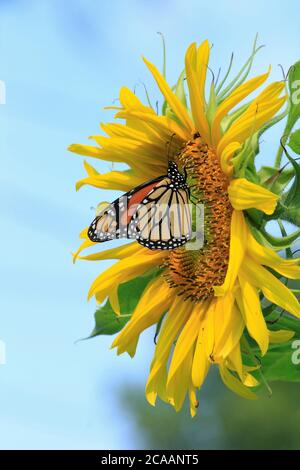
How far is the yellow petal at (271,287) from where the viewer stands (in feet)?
9.87

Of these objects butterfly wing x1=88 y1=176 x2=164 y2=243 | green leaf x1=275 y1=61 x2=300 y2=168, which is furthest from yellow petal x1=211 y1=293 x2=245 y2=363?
green leaf x1=275 y1=61 x2=300 y2=168

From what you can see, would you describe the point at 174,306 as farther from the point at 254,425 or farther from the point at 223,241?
the point at 254,425

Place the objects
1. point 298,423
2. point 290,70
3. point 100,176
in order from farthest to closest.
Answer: point 298,423 < point 100,176 < point 290,70

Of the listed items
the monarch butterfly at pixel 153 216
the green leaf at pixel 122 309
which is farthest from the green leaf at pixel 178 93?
the green leaf at pixel 122 309

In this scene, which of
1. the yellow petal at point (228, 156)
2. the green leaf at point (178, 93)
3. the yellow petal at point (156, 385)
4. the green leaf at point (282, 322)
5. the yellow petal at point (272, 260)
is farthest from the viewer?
the yellow petal at point (156, 385)

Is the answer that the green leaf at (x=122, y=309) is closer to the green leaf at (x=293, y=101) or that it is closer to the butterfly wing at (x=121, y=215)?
the butterfly wing at (x=121, y=215)

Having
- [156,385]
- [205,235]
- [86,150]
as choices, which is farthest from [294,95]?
[156,385]

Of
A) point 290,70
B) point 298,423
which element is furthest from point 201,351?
point 298,423

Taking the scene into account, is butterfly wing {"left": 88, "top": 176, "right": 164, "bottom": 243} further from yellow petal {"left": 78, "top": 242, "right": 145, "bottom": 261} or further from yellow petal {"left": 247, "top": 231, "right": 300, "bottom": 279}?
yellow petal {"left": 247, "top": 231, "right": 300, "bottom": 279}

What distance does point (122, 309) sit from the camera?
3.63m

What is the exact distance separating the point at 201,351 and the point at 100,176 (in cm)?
77

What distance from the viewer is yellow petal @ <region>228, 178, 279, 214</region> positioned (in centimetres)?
301

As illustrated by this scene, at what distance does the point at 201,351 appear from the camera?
3287mm

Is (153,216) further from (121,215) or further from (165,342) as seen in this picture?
(165,342)
